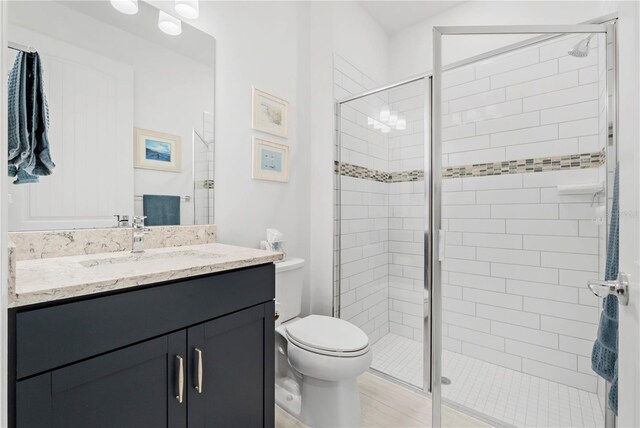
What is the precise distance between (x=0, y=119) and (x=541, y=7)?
286 cm

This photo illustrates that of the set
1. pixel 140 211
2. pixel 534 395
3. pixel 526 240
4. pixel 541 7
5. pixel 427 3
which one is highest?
pixel 427 3

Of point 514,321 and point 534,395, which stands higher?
point 514,321

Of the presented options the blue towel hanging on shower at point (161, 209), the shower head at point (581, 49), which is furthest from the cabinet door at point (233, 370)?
the shower head at point (581, 49)

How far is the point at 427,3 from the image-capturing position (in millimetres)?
2402

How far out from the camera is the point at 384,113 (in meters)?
2.08

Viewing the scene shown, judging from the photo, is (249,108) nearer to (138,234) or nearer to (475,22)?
(138,234)

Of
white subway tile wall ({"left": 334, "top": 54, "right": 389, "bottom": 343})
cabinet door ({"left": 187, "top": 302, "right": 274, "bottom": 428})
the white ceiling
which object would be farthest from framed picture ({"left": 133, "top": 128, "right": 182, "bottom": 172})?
the white ceiling

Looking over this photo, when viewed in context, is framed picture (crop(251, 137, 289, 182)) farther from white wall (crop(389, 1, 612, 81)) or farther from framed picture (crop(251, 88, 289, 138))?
white wall (crop(389, 1, 612, 81))

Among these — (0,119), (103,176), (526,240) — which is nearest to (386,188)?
(526,240)

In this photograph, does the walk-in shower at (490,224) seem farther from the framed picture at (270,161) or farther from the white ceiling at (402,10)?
the white ceiling at (402,10)

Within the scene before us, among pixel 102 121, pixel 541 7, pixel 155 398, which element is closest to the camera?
pixel 155 398

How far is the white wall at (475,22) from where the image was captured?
4.61ft

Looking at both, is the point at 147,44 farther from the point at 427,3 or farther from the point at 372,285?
the point at 427,3

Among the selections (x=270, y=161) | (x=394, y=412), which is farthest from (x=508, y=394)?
(x=270, y=161)
